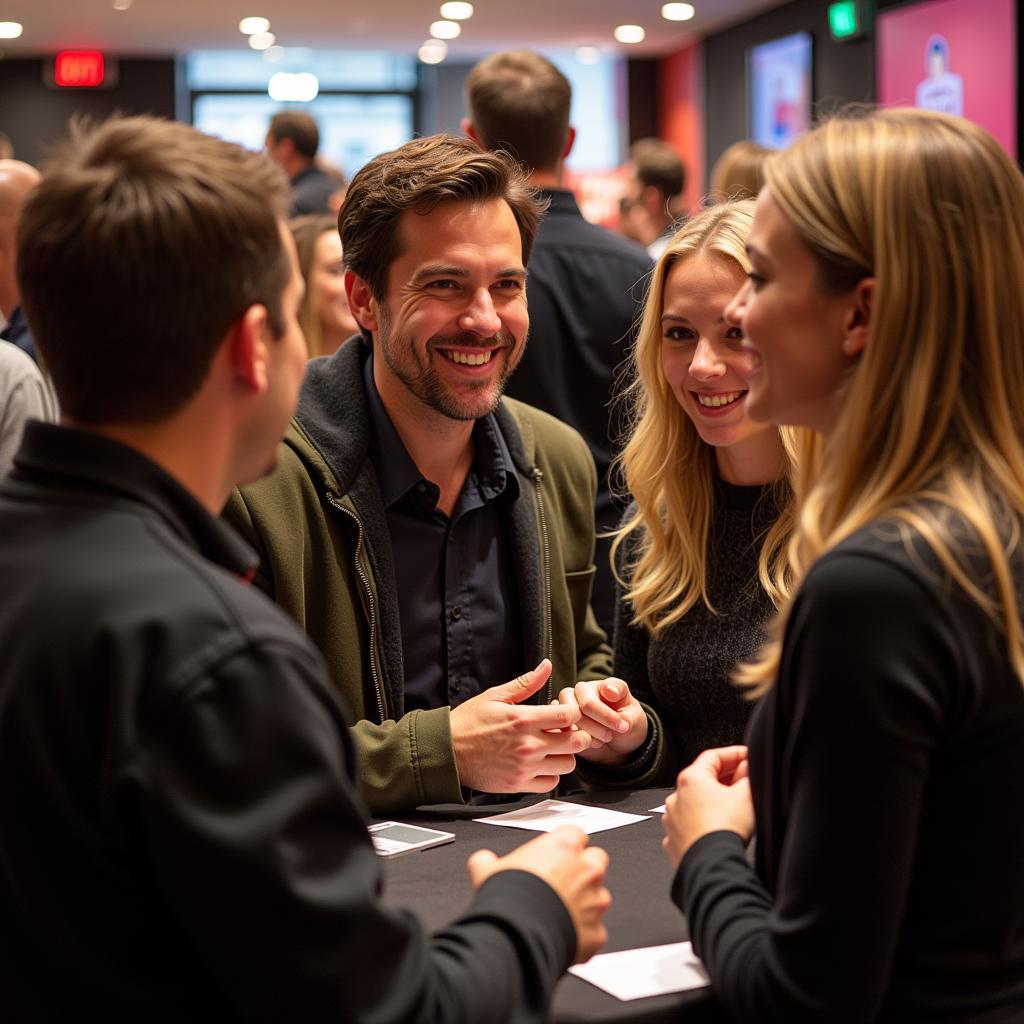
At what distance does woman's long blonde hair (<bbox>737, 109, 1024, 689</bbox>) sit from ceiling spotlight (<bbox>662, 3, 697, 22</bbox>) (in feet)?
34.0

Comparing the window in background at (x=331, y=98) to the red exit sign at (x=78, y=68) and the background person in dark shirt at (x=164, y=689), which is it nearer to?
the red exit sign at (x=78, y=68)

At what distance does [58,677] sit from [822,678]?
634mm

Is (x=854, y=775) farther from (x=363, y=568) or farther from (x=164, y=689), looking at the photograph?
(x=363, y=568)

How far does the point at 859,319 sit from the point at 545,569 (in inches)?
46.4

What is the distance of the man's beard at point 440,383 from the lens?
237 centimetres

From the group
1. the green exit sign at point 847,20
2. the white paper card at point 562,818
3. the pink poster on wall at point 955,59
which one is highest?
the green exit sign at point 847,20

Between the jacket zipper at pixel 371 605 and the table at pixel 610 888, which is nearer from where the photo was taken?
the table at pixel 610 888

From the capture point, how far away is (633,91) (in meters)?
14.0

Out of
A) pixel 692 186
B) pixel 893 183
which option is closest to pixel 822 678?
pixel 893 183

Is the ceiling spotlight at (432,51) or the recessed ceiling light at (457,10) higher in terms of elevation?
the ceiling spotlight at (432,51)

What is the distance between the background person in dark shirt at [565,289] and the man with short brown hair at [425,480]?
96cm

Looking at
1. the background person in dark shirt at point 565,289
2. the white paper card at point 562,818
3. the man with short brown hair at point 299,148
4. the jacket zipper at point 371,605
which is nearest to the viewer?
the white paper card at point 562,818

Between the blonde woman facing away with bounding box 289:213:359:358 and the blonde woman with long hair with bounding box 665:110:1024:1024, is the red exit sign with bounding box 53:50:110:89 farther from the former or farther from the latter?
the blonde woman with long hair with bounding box 665:110:1024:1024

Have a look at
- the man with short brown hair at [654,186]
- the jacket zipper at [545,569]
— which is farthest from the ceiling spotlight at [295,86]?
the jacket zipper at [545,569]
